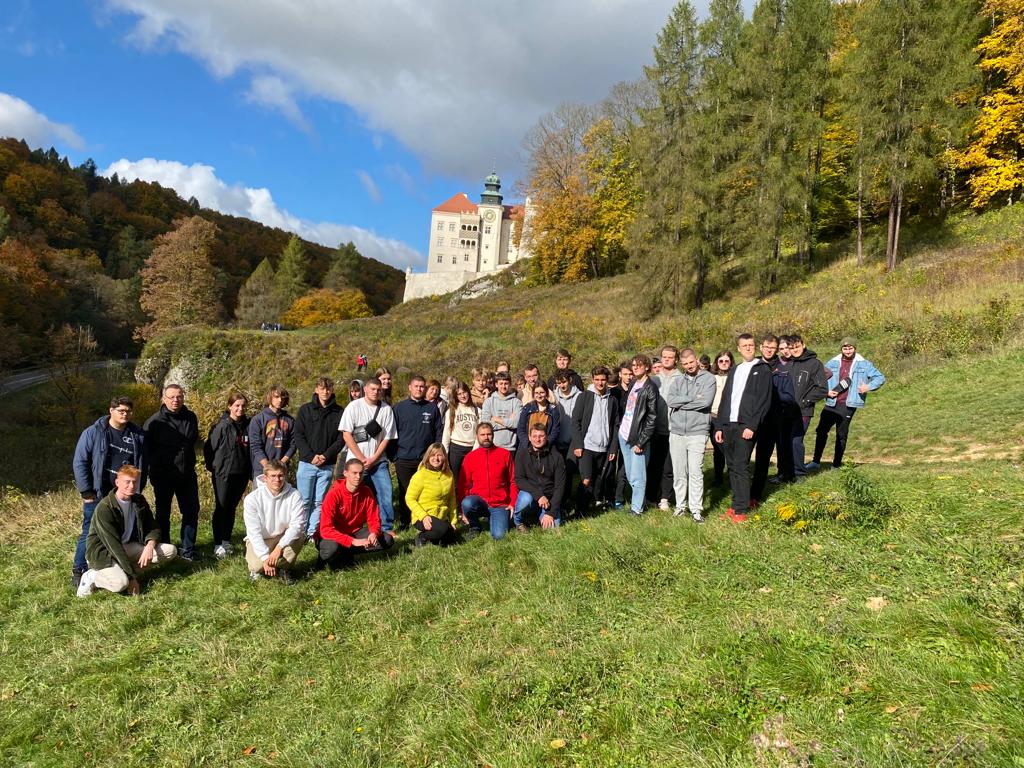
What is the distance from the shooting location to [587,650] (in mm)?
3510

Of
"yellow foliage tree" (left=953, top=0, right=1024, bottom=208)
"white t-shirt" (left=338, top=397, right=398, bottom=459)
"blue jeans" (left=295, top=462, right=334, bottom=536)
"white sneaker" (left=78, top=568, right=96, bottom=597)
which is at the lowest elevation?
"white sneaker" (left=78, top=568, right=96, bottom=597)

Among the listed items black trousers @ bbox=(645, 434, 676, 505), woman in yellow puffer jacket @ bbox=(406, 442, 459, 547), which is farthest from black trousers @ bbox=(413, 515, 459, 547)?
black trousers @ bbox=(645, 434, 676, 505)

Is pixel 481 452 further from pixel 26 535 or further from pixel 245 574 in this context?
pixel 26 535

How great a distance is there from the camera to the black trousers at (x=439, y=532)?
5934mm

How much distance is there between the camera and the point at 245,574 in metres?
5.61

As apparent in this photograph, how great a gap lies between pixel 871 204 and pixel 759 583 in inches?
1102

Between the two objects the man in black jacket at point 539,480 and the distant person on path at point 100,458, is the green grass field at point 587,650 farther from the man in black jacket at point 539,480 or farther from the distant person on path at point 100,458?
the distant person on path at point 100,458

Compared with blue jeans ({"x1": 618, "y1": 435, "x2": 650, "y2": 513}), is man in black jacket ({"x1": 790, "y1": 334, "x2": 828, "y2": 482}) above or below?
above

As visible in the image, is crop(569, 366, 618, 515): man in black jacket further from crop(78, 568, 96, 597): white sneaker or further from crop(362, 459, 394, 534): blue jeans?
crop(78, 568, 96, 597): white sneaker

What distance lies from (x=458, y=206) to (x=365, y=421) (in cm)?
7612

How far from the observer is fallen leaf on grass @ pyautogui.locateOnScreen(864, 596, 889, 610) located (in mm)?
3404

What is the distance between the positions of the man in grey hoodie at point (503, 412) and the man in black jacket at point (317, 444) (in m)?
1.86

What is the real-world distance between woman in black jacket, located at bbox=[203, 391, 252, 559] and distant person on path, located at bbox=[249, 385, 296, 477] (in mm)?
103

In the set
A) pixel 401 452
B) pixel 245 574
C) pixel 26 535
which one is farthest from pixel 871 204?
pixel 26 535
